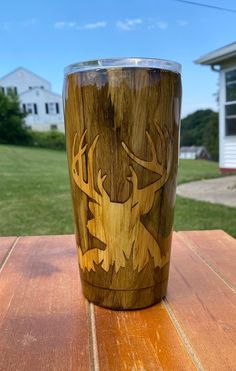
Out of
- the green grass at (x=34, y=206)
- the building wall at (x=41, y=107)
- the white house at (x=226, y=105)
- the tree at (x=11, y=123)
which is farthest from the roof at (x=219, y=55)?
the building wall at (x=41, y=107)

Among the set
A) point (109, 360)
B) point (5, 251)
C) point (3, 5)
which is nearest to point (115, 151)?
point (109, 360)

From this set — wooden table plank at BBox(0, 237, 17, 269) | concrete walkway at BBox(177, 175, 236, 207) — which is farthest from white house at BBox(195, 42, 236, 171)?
wooden table plank at BBox(0, 237, 17, 269)

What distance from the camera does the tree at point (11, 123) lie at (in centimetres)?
1728

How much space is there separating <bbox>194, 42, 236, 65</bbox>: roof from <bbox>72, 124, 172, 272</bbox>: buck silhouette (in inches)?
243

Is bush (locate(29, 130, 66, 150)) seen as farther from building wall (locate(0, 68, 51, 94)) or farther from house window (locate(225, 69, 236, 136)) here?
house window (locate(225, 69, 236, 136))

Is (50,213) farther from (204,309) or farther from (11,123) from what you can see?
(11,123)

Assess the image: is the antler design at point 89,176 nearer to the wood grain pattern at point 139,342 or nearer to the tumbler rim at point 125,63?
the tumbler rim at point 125,63

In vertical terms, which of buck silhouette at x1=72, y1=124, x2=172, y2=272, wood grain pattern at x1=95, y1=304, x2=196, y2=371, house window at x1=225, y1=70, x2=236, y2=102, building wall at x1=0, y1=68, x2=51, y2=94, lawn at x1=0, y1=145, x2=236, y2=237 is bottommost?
lawn at x1=0, y1=145, x2=236, y2=237

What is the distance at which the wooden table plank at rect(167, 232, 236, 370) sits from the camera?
1.68 feet

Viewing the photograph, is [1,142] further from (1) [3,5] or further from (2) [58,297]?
(2) [58,297]

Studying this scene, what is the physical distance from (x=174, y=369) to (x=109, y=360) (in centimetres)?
10

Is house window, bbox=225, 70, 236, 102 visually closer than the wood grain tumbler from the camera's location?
No

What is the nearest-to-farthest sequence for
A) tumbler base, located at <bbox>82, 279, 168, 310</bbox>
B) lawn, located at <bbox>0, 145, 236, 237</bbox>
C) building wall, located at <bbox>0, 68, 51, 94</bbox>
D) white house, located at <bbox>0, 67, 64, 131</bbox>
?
1. tumbler base, located at <bbox>82, 279, 168, 310</bbox>
2. lawn, located at <bbox>0, 145, 236, 237</bbox>
3. white house, located at <bbox>0, 67, 64, 131</bbox>
4. building wall, located at <bbox>0, 68, 51, 94</bbox>

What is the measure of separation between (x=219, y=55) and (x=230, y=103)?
0.98 meters
